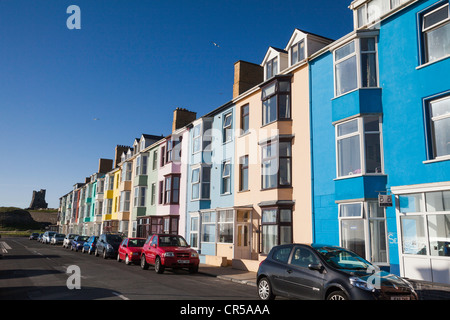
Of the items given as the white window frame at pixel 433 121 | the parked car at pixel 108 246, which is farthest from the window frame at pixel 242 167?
the white window frame at pixel 433 121

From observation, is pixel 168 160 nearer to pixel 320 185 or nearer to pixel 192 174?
pixel 192 174

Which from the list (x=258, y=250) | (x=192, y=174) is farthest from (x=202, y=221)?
(x=258, y=250)

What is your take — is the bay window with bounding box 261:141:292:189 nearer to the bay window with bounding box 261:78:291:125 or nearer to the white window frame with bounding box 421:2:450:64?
the bay window with bounding box 261:78:291:125

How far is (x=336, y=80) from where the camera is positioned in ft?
53.6

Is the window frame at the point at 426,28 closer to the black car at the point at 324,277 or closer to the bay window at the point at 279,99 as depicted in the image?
the bay window at the point at 279,99

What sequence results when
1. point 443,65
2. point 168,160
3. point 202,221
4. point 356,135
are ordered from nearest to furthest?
1. point 443,65
2. point 356,135
3. point 202,221
4. point 168,160

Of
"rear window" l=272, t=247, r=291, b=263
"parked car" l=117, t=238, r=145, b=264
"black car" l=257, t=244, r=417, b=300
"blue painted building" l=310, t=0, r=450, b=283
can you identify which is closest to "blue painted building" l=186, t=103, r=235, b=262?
"parked car" l=117, t=238, r=145, b=264

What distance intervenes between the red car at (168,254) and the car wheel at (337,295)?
10.4m

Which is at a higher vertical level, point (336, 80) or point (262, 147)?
point (336, 80)

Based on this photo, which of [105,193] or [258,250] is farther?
[105,193]

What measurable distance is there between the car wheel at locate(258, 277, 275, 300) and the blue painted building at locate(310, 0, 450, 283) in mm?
5131

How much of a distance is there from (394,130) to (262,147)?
26.5 feet
